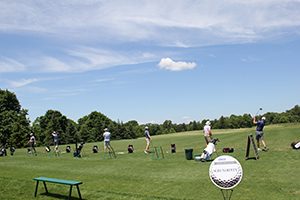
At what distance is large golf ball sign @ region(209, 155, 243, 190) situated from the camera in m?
5.34

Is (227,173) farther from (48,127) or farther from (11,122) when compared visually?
(48,127)

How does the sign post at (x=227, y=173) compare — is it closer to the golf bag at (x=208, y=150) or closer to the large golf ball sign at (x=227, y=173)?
the large golf ball sign at (x=227, y=173)

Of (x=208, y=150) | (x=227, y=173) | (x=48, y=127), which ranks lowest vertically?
(x=208, y=150)

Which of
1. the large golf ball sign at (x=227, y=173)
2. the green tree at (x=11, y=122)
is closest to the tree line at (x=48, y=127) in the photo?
the green tree at (x=11, y=122)

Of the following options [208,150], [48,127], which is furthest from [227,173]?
[48,127]

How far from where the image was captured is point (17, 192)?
9.38 m

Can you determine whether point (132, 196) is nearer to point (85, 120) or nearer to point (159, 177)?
point (159, 177)

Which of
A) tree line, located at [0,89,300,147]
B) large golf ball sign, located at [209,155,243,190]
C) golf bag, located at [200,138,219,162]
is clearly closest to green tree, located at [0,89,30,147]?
tree line, located at [0,89,300,147]

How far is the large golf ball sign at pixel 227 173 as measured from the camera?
534 cm

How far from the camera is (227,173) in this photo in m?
5.40

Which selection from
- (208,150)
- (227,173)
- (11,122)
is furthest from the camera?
(11,122)

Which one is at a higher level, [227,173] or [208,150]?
[227,173]

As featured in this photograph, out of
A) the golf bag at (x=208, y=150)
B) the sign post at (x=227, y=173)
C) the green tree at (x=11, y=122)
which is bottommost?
the golf bag at (x=208, y=150)

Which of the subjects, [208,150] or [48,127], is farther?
[48,127]
